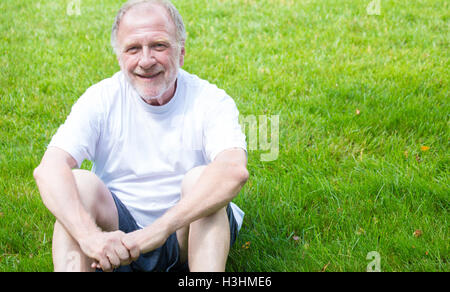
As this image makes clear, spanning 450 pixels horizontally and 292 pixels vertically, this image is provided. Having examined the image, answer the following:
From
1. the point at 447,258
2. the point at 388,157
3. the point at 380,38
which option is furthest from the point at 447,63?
the point at 447,258

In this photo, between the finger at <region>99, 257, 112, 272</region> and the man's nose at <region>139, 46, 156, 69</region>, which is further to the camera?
the man's nose at <region>139, 46, 156, 69</region>

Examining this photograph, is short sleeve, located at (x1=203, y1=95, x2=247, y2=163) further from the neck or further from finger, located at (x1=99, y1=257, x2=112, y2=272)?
finger, located at (x1=99, y1=257, x2=112, y2=272)

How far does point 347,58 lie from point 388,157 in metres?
2.01

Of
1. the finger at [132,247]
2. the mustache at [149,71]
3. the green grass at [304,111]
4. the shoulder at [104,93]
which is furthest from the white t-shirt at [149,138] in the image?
the green grass at [304,111]

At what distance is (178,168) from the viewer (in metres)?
2.83

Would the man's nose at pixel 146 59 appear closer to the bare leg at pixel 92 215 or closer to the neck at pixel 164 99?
the neck at pixel 164 99

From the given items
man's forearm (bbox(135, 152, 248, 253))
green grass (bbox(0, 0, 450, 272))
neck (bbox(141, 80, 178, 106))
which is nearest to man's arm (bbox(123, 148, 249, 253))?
man's forearm (bbox(135, 152, 248, 253))

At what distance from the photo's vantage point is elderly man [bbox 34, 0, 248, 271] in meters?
2.51

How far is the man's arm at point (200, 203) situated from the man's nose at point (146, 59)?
2.26 ft

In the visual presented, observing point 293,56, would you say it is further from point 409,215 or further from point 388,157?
point 409,215

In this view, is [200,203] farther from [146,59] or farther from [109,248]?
[146,59]

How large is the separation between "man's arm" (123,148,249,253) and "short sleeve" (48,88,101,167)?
1.99 ft

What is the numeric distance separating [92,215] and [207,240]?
0.59 m

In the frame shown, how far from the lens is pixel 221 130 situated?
8.82 feet
